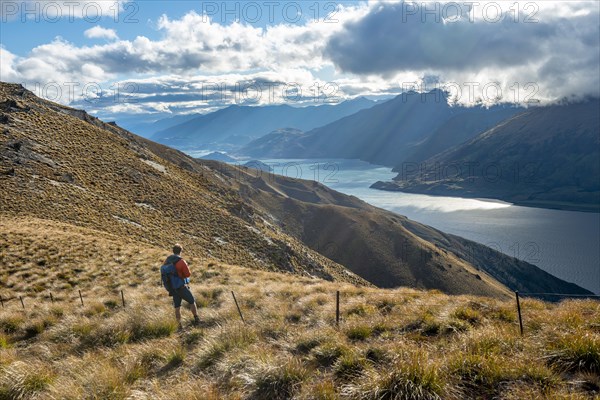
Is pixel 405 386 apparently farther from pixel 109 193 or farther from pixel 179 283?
pixel 109 193

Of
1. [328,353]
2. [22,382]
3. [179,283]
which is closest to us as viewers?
[22,382]

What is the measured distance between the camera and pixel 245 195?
14400 cm

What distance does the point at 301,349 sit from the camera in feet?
27.2

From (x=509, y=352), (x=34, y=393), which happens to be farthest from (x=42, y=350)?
(x=509, y=352)

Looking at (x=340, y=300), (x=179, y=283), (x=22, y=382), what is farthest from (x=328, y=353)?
(x=179, y=283)

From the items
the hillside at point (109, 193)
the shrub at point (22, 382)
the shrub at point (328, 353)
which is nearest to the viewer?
the shrub at point (22, 382)

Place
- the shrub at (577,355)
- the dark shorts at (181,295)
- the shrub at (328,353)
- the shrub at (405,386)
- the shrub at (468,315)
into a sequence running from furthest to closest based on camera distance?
the dark shorts at (181,295)
the shrub at (468,315)
the shrub at (328,353)
the shrub at (577,355)
the shrub at (405,386)

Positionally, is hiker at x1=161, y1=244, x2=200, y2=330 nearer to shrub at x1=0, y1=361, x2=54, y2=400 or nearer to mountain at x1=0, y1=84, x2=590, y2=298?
shrub at x1=0, y1=361, x2=54, y2=400

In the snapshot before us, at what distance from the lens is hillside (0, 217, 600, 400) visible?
19.5 ft

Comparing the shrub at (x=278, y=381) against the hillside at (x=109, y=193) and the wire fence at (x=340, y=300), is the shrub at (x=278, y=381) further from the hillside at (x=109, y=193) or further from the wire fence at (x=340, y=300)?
the hillside at (x=109, y=193)

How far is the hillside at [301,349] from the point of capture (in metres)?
5.95

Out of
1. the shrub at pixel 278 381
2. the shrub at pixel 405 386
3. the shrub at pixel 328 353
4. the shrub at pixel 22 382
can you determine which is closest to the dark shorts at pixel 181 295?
the shrub at pixel 22 382

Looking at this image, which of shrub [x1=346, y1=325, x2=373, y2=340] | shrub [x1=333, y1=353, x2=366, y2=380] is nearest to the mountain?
shrub [x1=346, y1=325, x2=373, y2=340]

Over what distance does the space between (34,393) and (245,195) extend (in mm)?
138373
